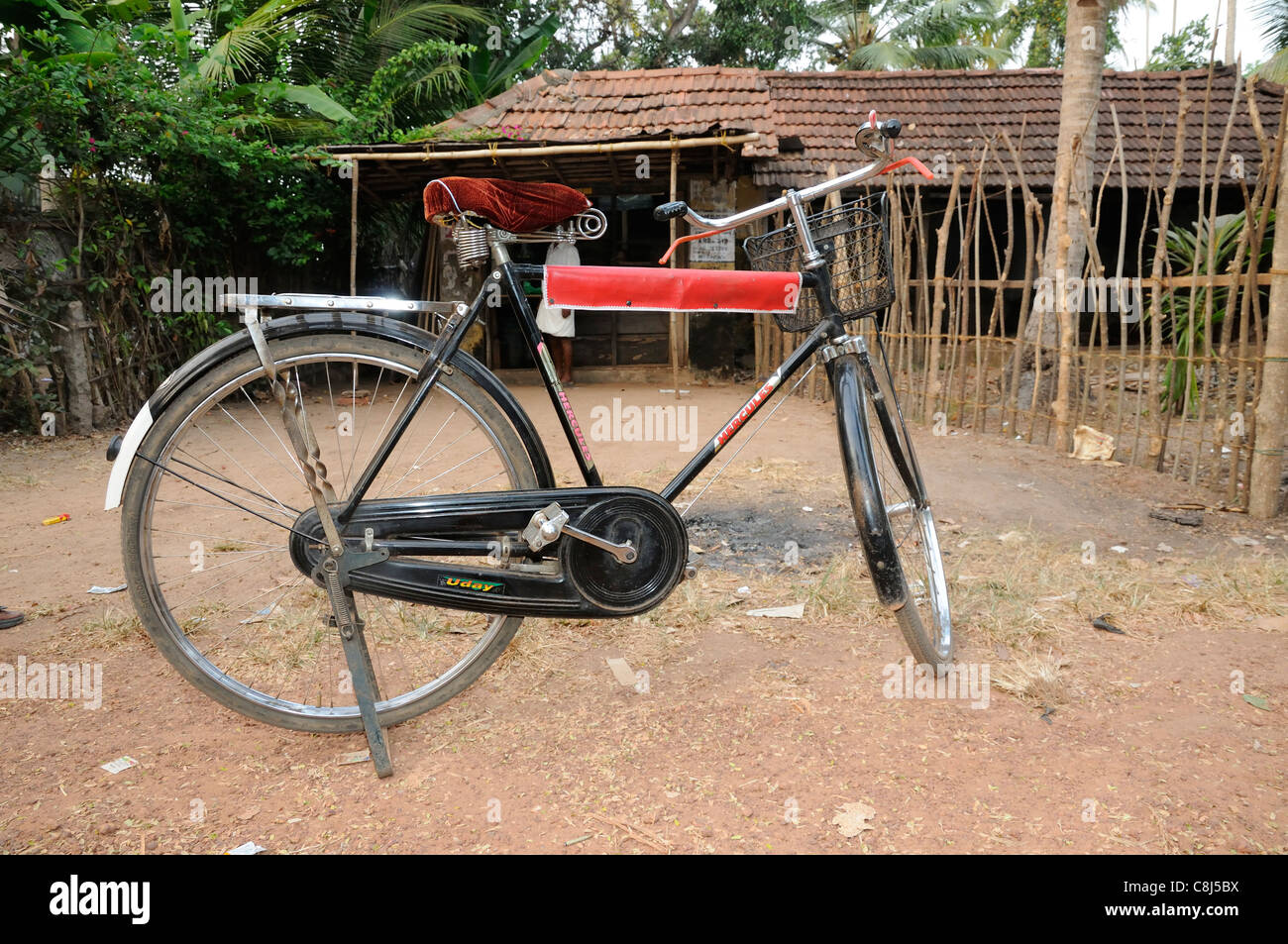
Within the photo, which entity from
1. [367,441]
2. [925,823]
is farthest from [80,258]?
[925,823]

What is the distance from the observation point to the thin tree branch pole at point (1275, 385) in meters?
3.76

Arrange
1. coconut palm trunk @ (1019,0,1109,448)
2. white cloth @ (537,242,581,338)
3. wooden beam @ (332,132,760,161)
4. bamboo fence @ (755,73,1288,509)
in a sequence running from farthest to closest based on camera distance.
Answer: white cloth @ (537,242,581,338), wooden beam @ (332,132,760,161), coconut palm trunk @ (1019,0,1109,448), bamboo fence @ (755,73,1288,509)

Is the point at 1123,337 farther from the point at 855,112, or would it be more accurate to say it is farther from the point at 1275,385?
the point at 855,112

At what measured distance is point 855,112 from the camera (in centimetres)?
1038

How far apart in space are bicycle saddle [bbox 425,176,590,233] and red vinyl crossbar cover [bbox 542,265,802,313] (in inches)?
5.4

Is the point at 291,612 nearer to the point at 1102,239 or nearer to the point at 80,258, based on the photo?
the point at 80,258

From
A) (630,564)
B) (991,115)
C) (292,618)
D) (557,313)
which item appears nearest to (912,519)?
(630,564)

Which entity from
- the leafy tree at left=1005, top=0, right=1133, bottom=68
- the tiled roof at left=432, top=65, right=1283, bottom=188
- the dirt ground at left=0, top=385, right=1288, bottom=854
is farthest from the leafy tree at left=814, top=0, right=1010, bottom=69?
the dirt ground at left=0, top=385, right=1288, bottom=854

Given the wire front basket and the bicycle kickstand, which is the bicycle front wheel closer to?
the bicycle kickstand

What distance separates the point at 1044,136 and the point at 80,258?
→ 10407 millimetres

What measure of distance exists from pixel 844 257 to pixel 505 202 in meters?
0.88

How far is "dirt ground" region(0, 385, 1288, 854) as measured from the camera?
70.1 inches

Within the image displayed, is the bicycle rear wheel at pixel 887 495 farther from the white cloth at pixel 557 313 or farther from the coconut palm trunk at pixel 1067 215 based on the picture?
the white cloth at pixel 557 313

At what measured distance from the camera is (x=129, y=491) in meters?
1.95
